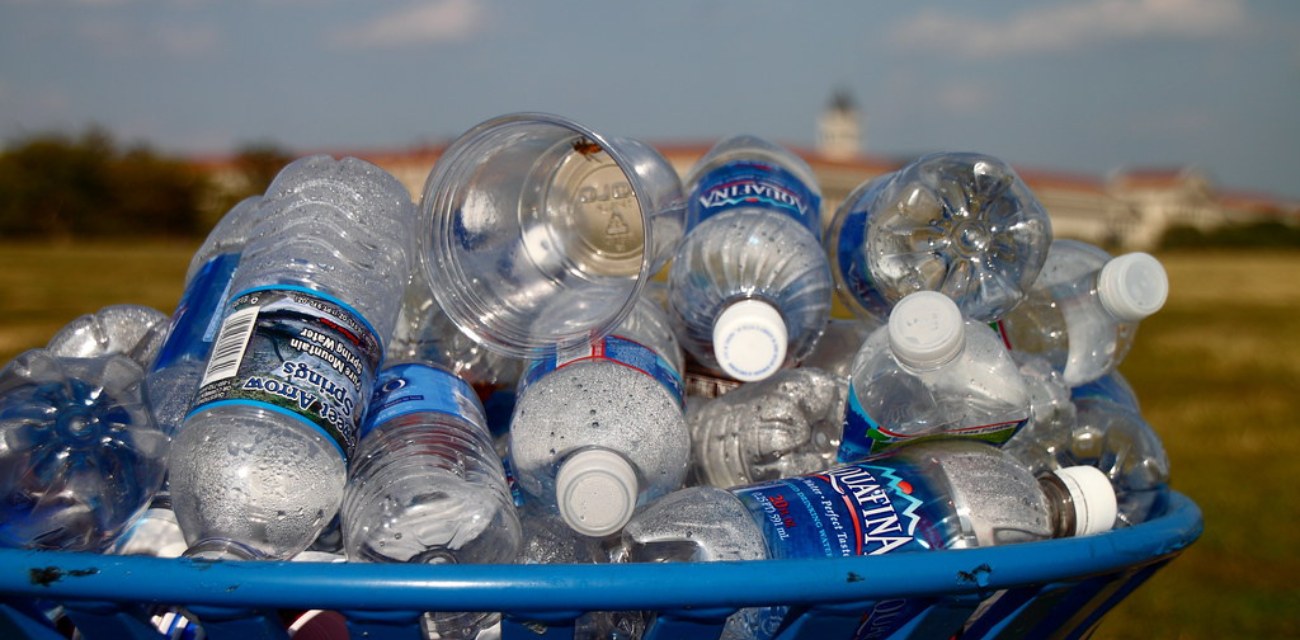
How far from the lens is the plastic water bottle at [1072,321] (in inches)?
75.6

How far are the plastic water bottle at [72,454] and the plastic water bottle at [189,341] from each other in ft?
0.25

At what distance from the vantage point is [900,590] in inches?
42.5

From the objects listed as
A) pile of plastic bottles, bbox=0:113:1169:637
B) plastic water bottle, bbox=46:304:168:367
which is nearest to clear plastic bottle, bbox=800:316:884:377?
pile of plastic bottles, bbox=0:113:1169:637

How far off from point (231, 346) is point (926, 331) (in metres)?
0.98

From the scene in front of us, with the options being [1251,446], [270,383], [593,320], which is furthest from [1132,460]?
[1251,446]

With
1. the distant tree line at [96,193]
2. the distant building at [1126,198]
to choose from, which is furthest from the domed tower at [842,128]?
the distant tree line at [96,193]

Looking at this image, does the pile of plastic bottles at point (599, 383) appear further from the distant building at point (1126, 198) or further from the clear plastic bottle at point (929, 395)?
the distant building at point (1126, 198)

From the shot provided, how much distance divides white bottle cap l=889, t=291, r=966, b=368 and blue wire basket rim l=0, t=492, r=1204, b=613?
36cm

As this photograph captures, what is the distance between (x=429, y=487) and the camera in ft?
4.60

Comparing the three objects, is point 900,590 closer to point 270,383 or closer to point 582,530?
point 582,530

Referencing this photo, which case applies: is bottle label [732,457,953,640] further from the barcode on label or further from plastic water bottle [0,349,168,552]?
plastic water bottle [0,349,168,552]

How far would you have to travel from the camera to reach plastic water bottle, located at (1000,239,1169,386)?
192cm

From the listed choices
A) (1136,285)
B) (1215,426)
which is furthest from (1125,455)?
(1215,426)

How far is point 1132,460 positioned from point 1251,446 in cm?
578
